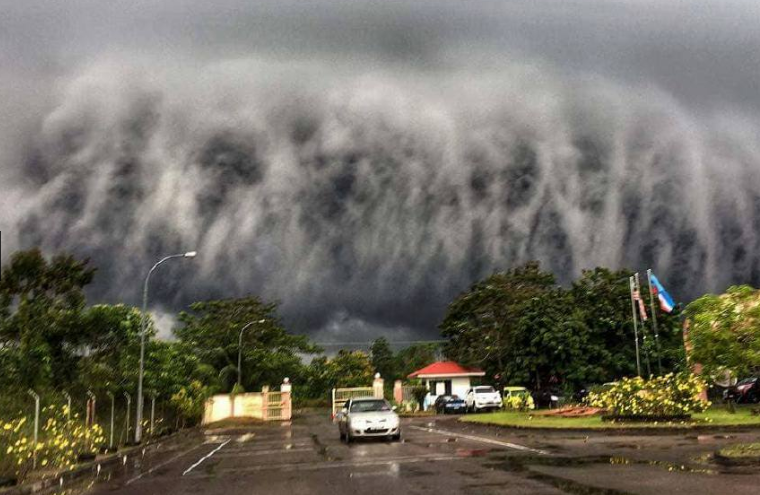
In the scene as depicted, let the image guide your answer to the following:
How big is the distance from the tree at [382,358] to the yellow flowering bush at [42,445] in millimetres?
77893

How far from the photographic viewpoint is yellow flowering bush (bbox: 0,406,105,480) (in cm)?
1379

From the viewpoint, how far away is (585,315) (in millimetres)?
44406

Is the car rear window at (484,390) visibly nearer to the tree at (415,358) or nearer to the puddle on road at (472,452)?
the puddle on road at (472,452)

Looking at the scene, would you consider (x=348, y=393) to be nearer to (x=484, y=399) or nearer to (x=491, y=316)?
(x=484, y=399)

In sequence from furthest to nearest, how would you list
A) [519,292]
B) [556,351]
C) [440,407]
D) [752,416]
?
[519,292]
[440,407]
[556,351]
[752,416]

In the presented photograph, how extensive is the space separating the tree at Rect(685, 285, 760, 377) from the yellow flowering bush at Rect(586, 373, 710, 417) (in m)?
6.73

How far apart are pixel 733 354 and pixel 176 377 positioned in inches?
1015

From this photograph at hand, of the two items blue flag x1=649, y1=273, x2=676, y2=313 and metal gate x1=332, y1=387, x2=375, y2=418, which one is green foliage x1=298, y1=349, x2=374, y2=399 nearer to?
metal gate x1=332, y1=387, x2=375, y2=418

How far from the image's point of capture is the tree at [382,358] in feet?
318

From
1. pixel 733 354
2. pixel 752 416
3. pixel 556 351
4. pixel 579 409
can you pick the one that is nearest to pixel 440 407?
pixel 556 351

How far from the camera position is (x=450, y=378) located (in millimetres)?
59719

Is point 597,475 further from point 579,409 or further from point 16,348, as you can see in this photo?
point 16,348

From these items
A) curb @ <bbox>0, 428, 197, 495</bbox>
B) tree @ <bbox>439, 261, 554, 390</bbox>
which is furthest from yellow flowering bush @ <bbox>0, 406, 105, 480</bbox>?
tree @ <bbox>439, 261, 554, 390</bbox>

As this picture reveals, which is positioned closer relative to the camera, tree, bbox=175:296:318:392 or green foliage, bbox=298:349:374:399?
tree, bbox=175:296:318:392
